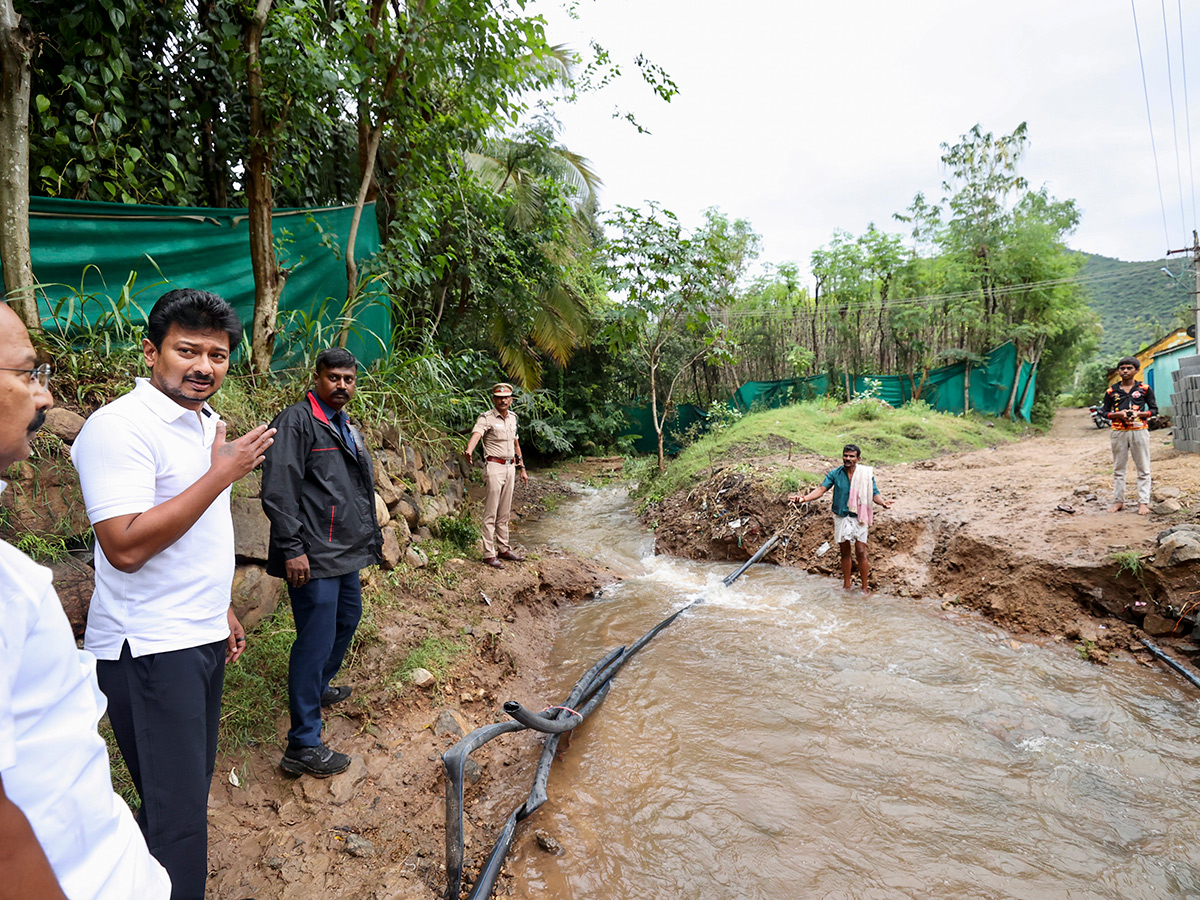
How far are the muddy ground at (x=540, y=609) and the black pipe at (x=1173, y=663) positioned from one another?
99 mm

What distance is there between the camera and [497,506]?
234 inches

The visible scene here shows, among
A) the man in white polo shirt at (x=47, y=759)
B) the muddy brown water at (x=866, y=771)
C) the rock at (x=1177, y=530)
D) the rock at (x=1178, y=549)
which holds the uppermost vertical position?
the man in white polo shirt at (x=47, y=759)

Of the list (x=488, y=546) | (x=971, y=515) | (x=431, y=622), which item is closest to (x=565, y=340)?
(x=488, y=546)

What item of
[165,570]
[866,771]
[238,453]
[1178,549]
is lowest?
[866,771]

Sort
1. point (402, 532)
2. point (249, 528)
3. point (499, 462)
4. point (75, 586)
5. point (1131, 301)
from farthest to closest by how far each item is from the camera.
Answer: point (1131, 301), point (499, 462), point (402, 532), point (249, 528), point (75, 586)

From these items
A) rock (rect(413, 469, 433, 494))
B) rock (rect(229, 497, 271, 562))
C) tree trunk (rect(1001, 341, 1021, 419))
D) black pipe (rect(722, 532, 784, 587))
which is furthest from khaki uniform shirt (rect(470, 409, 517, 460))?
tree trunk (rect(1001, 341, 1021, 419))

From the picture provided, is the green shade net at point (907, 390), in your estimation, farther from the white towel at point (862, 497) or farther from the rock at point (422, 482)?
the rock at point (422, 482)

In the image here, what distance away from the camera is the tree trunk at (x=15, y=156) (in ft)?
9.70

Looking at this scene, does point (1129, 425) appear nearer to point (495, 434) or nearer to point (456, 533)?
point (495, 434)

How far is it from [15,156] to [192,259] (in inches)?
45.4

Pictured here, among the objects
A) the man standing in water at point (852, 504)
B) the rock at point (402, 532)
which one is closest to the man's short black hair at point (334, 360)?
the rock at point (402, 532)

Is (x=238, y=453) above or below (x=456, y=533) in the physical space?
above

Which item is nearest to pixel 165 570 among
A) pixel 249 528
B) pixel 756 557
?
pixel 249 528

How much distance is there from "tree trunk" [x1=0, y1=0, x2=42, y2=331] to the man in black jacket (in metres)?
1.80
